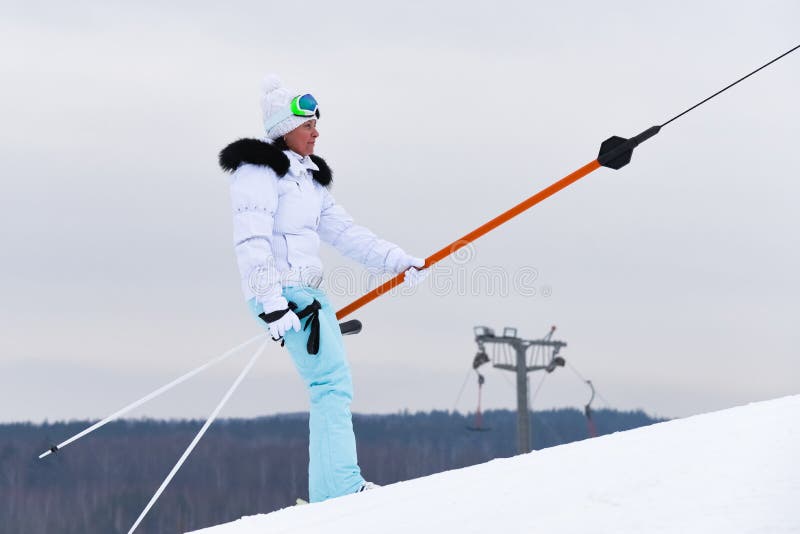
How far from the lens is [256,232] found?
532 centimetres

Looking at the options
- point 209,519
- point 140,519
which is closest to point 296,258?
point 140,519

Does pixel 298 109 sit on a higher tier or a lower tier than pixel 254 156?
higher

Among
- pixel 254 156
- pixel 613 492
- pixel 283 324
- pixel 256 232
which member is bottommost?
pixel 613 492

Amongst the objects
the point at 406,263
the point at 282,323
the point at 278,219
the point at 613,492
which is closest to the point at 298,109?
the point at 278,219

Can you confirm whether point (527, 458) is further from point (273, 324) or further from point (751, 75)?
point (751, 75)

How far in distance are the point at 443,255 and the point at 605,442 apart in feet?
5.62

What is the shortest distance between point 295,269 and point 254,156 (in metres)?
0.63

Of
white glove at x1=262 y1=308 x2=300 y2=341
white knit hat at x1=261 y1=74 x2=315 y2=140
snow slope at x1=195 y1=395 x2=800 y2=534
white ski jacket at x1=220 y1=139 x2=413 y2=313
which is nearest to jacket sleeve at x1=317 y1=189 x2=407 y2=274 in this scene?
white ski jacket at x1=220 y1=139 x2=413 y2=313

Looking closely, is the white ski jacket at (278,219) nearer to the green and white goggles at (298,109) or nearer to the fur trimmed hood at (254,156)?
the fur trimmed hood at (254,156)

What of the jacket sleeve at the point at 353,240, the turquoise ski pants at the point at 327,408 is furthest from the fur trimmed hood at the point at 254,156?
the turquoise ski pants at the point at 327,408

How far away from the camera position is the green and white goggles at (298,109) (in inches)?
223

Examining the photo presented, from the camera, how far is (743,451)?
407 centimetres

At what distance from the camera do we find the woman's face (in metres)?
5.75

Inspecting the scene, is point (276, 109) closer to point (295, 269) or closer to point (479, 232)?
point (295, 269)
